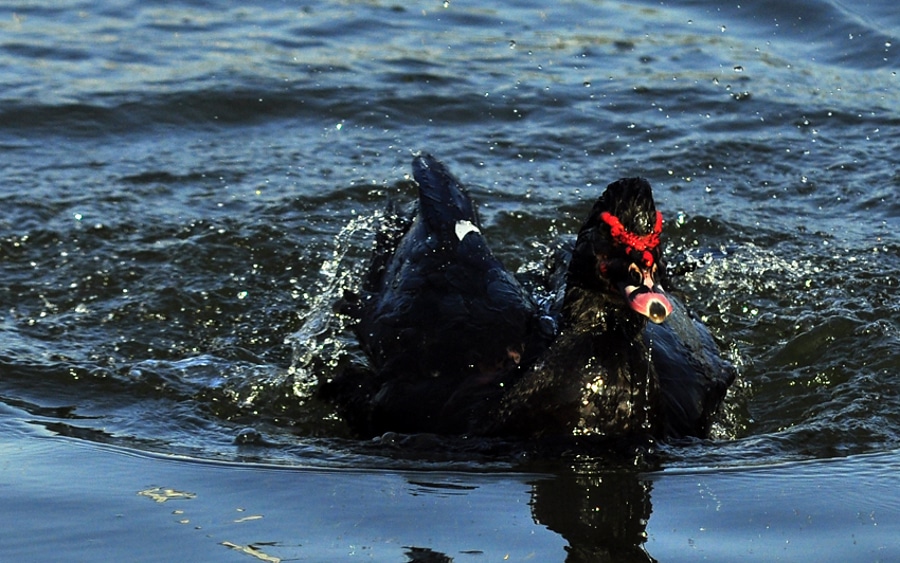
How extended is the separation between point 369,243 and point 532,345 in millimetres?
2710

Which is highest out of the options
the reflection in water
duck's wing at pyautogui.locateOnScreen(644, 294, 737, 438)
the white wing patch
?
the white wing patch

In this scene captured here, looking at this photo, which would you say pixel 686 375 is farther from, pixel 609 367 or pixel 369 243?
pixel 369 243

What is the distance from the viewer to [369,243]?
28.9 ft

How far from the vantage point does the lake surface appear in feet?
16.2

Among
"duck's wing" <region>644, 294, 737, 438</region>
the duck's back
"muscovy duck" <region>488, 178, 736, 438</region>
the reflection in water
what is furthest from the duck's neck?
the duck's back

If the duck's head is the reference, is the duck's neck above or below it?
below

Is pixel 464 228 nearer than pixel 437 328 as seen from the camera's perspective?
No

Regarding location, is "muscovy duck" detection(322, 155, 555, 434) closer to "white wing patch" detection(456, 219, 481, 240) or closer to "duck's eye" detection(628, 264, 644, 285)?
"white wing patch" detection(456, 219, 481, 240)

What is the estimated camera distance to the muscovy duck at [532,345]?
5652mm

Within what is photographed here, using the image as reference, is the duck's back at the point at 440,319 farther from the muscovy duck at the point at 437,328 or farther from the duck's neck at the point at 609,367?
→ the duck's neck at the point at 609,367

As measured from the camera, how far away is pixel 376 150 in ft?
33.3

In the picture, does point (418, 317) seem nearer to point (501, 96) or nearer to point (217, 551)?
point (217, 551)

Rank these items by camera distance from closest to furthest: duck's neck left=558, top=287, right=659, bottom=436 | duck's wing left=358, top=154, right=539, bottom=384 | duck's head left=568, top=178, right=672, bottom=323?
1. duck's head left=568, top=178, right=672, bottom=323
2. duck's neck left=558, top=287, right=659, bottom=436
3. duck's wing left=358, top=154, right=539, bottom=384

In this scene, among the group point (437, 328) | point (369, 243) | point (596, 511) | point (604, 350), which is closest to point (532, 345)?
point (437, 328)
